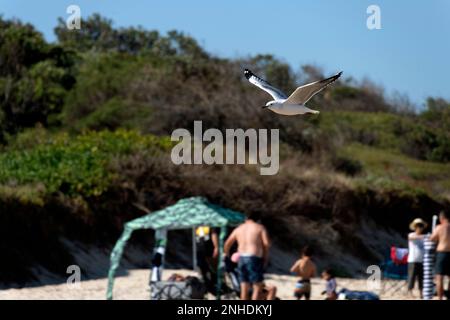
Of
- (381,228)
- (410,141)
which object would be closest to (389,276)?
(381,228)

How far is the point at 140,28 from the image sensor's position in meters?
71.7

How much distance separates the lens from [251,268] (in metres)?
18.2

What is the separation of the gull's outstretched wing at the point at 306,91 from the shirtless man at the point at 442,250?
8509 millimetres

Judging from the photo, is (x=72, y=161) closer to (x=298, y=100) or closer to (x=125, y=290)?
(x=125, y=290)

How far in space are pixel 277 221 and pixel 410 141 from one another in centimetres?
1939

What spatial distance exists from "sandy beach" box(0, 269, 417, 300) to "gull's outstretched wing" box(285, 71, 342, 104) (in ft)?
35.0

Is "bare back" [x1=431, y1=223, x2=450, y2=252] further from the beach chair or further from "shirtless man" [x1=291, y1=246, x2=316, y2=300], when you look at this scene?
the beach chair

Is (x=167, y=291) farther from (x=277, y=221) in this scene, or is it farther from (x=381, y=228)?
(x=381, y=228)

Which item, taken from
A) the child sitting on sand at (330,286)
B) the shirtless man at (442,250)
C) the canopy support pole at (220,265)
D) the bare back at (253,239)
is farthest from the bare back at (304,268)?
the shirtless man at (442,250)

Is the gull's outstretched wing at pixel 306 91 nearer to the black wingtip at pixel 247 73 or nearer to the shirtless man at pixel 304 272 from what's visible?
the black wingtip at pixel 247 73

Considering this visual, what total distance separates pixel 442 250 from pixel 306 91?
874 centimetres

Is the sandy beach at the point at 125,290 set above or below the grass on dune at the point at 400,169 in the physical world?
below

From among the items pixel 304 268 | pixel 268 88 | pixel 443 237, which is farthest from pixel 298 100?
pixel 304 268

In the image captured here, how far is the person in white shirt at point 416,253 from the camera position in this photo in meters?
21.3
